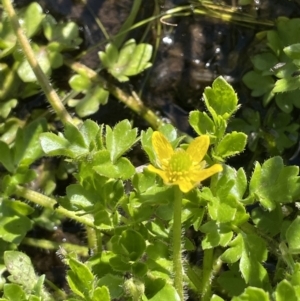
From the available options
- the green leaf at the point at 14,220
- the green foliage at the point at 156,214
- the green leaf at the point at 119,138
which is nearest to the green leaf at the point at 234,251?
the green foliage at the point at 156,214

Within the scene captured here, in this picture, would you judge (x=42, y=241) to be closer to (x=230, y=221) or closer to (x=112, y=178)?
(x=112, y=178)

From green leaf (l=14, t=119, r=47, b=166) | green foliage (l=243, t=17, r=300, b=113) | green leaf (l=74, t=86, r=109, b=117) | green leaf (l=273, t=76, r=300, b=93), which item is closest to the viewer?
green leaf (l=273, t=76, r=300, b=93)

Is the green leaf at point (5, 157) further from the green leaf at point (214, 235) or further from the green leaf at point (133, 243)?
Result: the green leaf at point (214, 235)

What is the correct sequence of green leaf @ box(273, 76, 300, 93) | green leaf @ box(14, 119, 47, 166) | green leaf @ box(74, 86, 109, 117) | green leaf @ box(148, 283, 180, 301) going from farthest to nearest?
green leaf @ box(74, 86, 109, 117) → green leaf @ box(14, 119, 47, 166) → green leaf @ box(273, 76, 300, 93) → green leaf @ box(148, 283, 180, 301)

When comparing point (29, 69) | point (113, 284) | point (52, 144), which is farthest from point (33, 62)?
point (113, 284)

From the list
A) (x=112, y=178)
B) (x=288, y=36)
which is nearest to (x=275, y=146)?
(x=288, y=36)

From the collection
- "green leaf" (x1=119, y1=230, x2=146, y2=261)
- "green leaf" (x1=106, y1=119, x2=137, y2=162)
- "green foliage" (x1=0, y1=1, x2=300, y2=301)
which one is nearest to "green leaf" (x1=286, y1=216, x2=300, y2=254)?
"green foliage" (x1=0, y1=1, x2=300, y2=301)

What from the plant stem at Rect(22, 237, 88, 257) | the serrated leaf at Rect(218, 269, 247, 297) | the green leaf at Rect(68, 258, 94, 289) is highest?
the green leaf at Rect(68, 258, 94, 289)

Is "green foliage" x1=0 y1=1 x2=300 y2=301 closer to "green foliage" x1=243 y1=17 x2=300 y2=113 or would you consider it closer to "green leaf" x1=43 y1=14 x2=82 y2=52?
"green foliage" x1=243 y1=17 x2=300 y2=113
